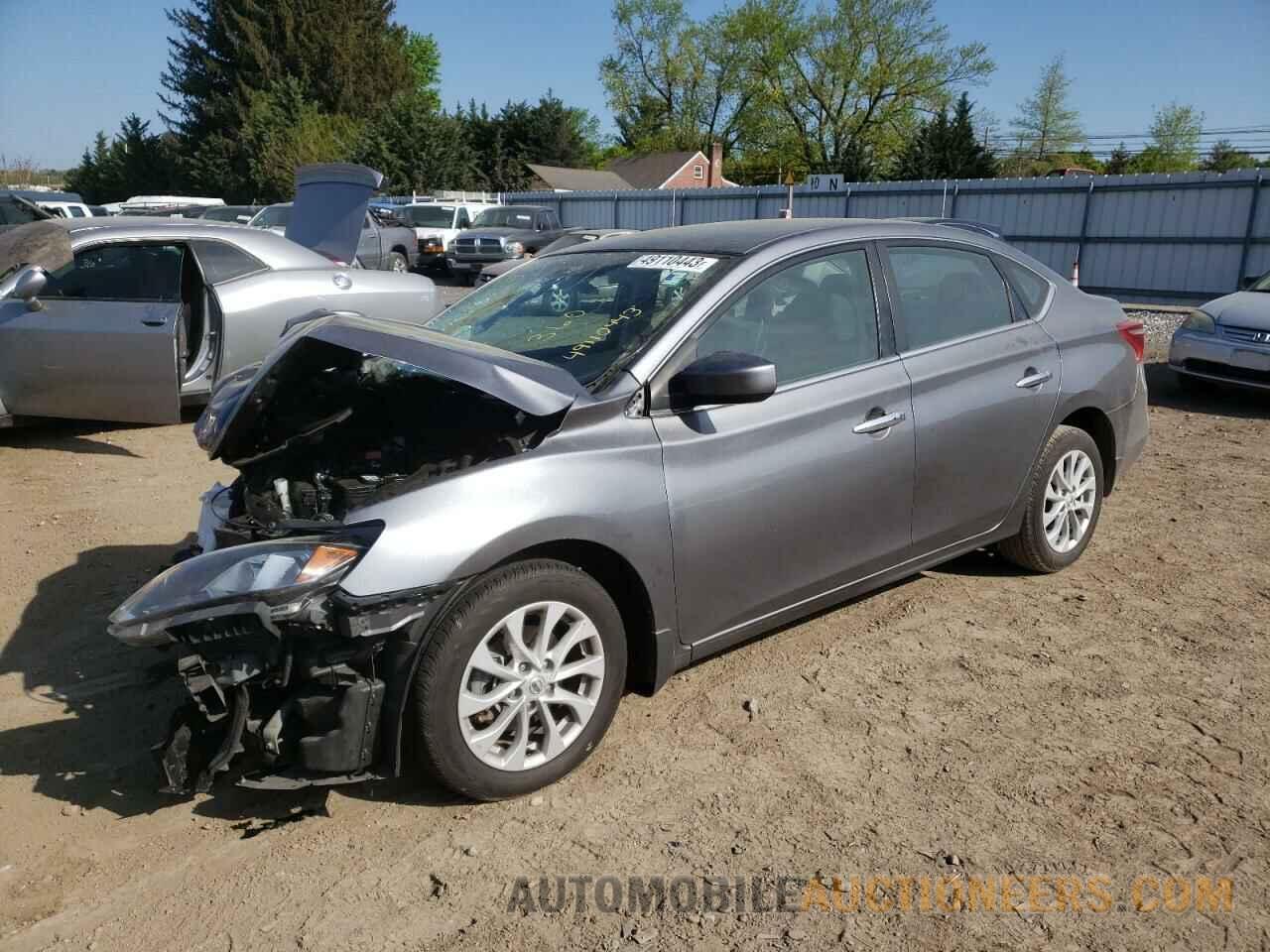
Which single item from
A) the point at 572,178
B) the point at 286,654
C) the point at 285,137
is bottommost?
the point at 286,654

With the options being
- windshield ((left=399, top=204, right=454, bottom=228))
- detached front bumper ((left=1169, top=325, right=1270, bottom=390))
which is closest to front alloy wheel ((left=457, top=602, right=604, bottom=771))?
detached front bumper ((left=1169, top=325, right=1270, bottom=390))

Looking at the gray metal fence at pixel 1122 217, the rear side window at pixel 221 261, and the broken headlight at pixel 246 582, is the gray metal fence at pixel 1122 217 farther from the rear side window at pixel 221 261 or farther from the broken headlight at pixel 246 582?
the broken headlight at pixel 246 582

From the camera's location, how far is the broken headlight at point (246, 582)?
2.61 metres

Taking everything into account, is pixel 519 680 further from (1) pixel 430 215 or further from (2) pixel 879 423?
(1) pixel 430 215

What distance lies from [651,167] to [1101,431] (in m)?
62.4

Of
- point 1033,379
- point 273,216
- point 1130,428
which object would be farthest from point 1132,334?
point 273,216

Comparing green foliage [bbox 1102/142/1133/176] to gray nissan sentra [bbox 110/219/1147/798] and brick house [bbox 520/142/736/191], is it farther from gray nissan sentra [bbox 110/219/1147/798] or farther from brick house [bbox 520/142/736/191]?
gray nissan sentra [bbox 110/219/1147/798]

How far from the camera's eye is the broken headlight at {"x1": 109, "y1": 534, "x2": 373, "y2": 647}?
A: 103 inches

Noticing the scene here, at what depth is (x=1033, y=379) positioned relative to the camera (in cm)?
437

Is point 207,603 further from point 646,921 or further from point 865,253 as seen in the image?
point 865,253

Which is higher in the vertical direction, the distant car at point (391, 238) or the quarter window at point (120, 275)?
the quarter window at point (120, 275)

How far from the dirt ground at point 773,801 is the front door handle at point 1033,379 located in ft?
3.26

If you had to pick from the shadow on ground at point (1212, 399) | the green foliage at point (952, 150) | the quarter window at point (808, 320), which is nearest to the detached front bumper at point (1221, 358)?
the shadow on ground at point (1212, 399)

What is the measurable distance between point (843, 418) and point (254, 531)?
2112 mm
